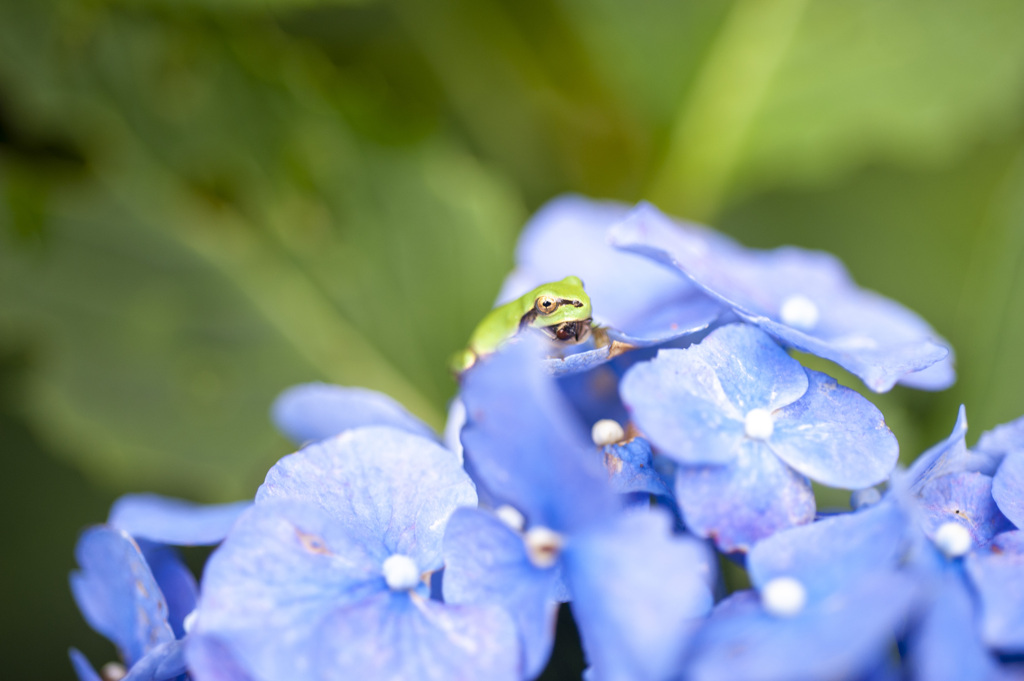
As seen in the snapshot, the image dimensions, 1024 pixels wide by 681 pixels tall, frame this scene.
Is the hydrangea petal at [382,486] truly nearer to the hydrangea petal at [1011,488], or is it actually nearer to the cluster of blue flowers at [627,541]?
the cluster of blue flowers at [627,541]

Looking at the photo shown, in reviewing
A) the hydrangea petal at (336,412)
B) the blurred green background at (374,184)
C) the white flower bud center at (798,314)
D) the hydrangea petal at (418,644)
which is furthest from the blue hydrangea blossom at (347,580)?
the blurred green background at (374,184)

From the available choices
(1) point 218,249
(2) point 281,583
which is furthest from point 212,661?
(1) point 218,249

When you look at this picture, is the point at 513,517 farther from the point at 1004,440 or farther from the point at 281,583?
the point at 1004,440

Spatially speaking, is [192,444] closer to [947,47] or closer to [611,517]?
[611,517]

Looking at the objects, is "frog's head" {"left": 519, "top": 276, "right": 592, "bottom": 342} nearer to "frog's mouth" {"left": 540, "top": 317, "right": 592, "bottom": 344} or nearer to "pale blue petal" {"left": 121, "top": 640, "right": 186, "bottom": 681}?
"frog's mouth" {"left": 540, "top": 317, "right": 592, "bottom": 344}

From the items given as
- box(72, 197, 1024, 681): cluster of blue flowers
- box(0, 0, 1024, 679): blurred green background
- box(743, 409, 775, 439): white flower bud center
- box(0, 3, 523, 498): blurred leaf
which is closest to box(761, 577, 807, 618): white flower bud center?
box(72, 197, 1024, 681): cluster of blue flowers

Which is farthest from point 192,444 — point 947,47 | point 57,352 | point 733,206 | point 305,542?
point 947,47

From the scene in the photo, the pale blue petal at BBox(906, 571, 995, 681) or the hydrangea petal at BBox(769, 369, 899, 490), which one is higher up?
the hydrangea petal at BBox(769, 369, 899, 490)
